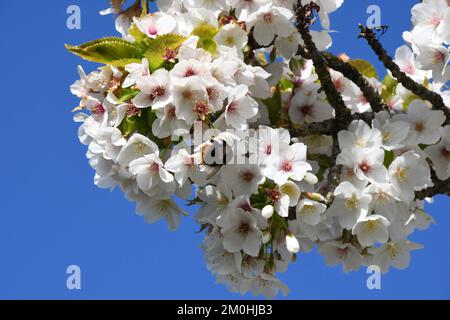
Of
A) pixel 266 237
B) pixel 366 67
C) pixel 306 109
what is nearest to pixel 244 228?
pixel 266 237

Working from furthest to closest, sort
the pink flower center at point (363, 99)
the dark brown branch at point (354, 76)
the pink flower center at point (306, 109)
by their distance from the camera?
the pink flower center at point (363, 99), the pink flower center at point (306, 109), the dark brown branch at point (354, 76)

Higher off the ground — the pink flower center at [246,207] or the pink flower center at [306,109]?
the pink flower center at [306,109]

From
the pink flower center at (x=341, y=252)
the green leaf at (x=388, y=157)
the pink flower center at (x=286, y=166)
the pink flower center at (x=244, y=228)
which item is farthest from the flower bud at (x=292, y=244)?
the green leaf at (x=388, y=157)

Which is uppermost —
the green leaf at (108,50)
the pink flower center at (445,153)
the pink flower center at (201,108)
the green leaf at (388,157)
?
the green leaf at (108,50)

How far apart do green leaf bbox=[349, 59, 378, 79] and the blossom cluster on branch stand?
1.18 ft

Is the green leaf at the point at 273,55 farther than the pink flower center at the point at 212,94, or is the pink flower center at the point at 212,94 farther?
the green leaf at the point at 273,55

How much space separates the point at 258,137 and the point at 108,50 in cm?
85

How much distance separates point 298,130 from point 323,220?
548 millimetres

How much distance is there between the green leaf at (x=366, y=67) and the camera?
14.4ft

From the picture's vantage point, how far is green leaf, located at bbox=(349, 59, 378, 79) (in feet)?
14.4

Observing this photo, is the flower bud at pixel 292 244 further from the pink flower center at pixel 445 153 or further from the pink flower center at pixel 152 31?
the pink flower center at pixel 152 31

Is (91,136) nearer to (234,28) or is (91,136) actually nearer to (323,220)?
(234,28)

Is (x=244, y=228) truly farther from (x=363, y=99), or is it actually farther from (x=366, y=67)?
(x=366, y=67)

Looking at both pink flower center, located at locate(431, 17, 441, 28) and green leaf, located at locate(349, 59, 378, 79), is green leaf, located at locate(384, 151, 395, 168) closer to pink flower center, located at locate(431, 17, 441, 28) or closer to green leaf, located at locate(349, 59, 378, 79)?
pink flower center, located at locate(431, 17, 441, 28)
